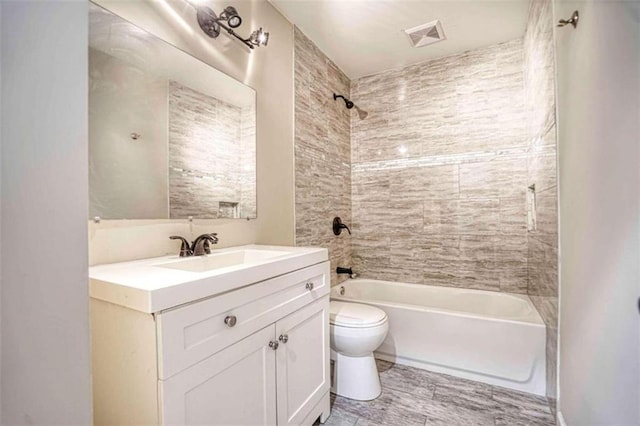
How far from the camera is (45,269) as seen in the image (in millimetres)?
418

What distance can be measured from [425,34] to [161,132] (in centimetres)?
206

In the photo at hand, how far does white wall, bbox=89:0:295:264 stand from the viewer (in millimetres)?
1205

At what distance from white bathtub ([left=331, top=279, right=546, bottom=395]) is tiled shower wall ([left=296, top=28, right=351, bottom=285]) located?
618 millimetres

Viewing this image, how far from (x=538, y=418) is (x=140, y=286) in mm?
2046

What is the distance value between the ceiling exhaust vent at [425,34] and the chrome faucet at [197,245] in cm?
208

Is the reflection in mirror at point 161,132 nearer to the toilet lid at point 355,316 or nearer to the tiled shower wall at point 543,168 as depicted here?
the toilet lid at point 355,316

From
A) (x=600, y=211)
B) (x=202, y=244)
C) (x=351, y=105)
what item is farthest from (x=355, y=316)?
(x=351, y=105)

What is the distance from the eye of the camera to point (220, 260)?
144 cm

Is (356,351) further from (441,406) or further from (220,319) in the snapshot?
(220,319)

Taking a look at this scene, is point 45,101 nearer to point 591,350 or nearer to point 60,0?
point 60,0

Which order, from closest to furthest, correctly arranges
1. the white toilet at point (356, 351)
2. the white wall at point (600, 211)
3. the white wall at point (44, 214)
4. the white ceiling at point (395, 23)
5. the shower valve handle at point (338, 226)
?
the white wall at point (44, 214) < the white wall at point (600, 211) < the white toilet at point (356, 351) < the white ceiling at point (395, 23) < the shower valve handle at point (338, 226)

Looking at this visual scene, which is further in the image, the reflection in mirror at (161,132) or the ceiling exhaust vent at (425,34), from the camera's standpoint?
the ceiling exhaust vent at (425,34)

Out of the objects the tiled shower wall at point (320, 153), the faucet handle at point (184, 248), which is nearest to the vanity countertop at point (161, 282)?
the faucet handle at point (184, 248)

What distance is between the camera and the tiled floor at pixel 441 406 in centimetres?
157
